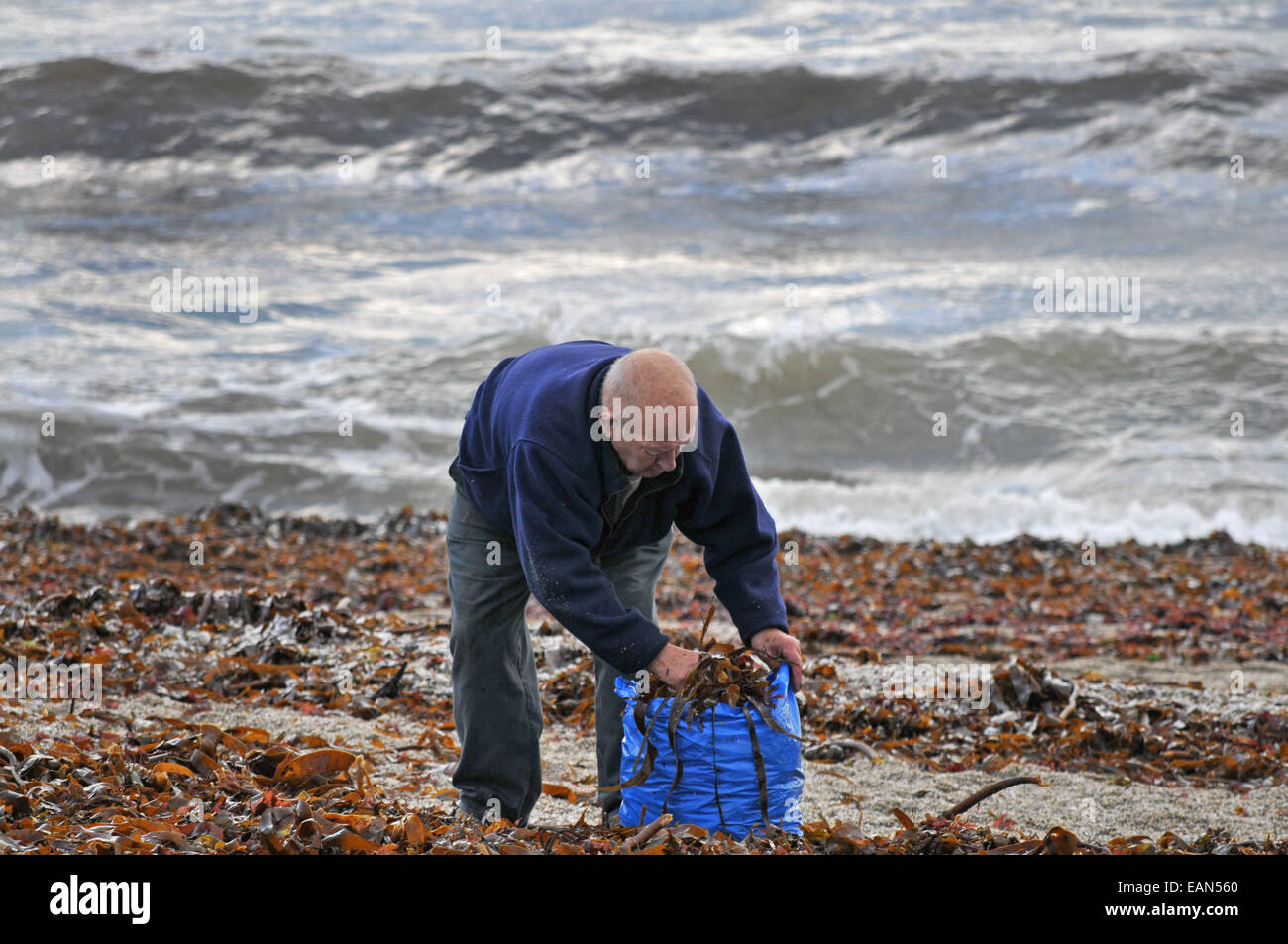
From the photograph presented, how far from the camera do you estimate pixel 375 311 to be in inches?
765

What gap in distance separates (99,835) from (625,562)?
170 cm

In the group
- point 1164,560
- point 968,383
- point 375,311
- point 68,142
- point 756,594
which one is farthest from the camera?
point 68,142

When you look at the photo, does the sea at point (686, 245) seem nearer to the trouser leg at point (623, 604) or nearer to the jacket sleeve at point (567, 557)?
the trouser leg at point (623, 604)

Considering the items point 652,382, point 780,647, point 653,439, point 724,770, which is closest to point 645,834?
point 724,770

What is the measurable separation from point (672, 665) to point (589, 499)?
528 mm

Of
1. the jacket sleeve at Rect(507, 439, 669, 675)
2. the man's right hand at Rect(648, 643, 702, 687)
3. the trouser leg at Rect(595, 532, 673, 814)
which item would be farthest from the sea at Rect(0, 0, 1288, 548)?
the jacket sleeve at Rect(507, 439, 669, 675)

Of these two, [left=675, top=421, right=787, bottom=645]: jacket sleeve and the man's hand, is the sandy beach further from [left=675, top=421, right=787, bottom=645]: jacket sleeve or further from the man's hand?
[left=675, top=421, right=787, bottom=645]: jacket sleeve

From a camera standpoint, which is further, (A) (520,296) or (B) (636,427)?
(A) (520,296)

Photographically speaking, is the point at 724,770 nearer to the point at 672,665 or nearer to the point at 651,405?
the point at 672,665

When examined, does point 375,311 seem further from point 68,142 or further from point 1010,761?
point 1010,761

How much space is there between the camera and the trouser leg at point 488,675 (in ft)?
12.0

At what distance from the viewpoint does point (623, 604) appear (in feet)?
11.9
